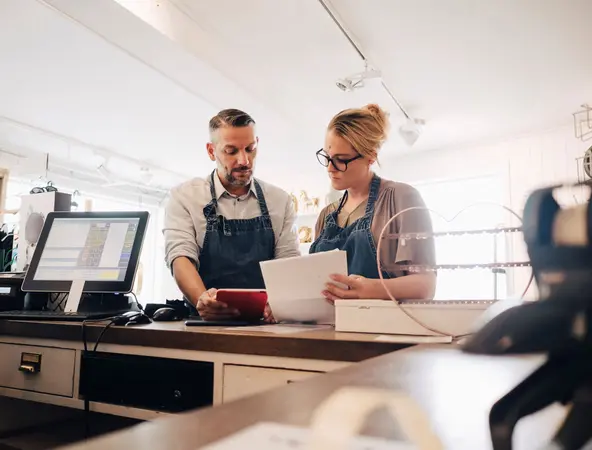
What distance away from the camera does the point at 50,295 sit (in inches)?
73.0

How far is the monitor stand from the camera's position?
5.26 feet

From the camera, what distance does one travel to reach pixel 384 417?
29 cm

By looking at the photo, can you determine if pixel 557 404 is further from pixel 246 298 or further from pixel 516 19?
pixel 516 19

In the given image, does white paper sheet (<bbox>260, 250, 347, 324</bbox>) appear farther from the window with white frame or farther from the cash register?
the cash register

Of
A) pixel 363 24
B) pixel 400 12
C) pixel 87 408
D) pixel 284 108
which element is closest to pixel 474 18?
pixel 400 12

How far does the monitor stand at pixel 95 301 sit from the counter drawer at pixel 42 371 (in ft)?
0.71

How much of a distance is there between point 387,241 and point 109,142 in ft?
14.6

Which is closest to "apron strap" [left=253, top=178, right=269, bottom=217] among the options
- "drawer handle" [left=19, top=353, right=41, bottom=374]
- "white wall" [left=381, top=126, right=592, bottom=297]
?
"drawer handle" [left=19, top=353, right=41, bottom=374]

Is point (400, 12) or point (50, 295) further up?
point (400, 12)

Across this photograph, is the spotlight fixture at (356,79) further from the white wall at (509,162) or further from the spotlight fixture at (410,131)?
the white wall at (509,162)

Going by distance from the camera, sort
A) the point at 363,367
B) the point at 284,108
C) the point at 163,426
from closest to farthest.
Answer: the point at 163,426 → the point at 363,367 → the point at 284,108

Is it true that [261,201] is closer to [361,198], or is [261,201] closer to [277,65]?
[361,198]

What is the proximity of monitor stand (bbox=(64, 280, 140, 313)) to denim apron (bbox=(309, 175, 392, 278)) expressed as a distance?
0.68 m

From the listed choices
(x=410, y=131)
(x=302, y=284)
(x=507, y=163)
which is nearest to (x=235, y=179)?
(x=302, y=284)
